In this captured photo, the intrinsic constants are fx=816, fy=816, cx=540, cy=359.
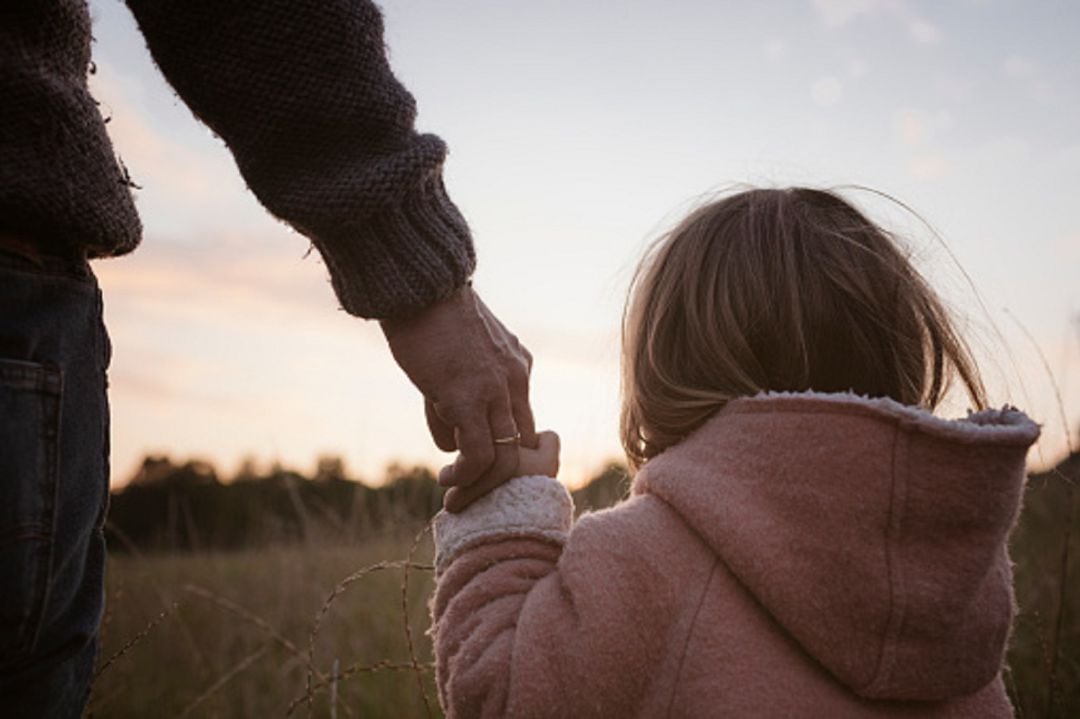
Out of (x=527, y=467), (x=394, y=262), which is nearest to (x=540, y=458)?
(x=527, y=467)

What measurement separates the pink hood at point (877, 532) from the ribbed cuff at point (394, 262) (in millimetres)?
589

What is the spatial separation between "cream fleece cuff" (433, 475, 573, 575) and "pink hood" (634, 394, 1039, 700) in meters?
0.30

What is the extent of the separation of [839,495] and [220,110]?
117 cm

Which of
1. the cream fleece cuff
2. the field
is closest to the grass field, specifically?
the field

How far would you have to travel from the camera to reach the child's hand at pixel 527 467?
4.96 feet

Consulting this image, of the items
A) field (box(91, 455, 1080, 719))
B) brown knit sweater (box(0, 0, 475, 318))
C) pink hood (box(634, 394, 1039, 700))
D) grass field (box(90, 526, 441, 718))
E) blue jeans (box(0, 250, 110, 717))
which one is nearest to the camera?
blue jeans (box(0, 250, 110, 717))

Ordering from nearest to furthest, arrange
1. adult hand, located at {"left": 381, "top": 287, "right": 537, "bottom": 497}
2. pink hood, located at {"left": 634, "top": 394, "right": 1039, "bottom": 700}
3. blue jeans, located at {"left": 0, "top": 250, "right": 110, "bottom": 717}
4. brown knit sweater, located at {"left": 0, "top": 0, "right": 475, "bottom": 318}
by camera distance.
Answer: blue jeans, located at {"left": 0, "top": 250, "right": 110, "bottom": 717}
pink hood, located at {"left": 634, "top": 394, "right": 1039, "bottom": 700}
brown knit sweater, located at {"left": 0, "top": 0, "right": 475, "bottom": 318}
adult hand, located at {"left": 381, "top": 287, "right": 537, "bottom": 497}

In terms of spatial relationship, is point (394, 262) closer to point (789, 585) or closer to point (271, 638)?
point (789, 585)

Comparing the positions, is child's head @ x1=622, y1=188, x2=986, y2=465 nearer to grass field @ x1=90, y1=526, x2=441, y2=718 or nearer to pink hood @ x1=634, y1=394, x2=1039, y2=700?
pink hood @ x1=634, y1=394, x2=1039, y2=700

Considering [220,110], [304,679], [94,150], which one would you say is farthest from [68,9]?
[304,679]

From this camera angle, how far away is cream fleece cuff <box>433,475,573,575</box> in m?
1.43

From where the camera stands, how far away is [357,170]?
4.59ft

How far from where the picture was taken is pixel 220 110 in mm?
1372

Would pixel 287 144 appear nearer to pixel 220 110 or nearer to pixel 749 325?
pixel 220 110
